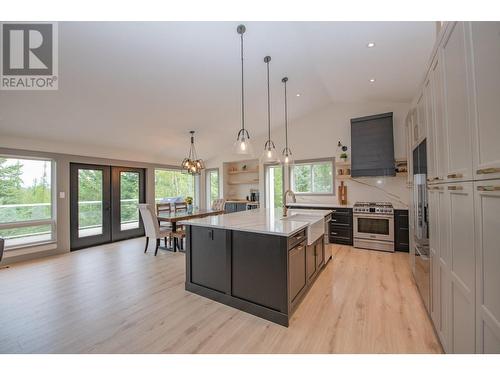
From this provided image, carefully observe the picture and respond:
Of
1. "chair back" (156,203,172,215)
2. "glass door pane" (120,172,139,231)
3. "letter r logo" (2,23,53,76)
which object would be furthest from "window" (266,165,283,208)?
"letter r logo" (2,23,53,76)

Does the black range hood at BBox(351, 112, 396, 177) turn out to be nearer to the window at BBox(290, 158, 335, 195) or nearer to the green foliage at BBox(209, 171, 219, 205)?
the window at BBox(290, 158, 335, 195)

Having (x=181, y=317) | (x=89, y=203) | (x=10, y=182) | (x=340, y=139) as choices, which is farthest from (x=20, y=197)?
(x=340, y=139)

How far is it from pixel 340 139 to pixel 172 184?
507 centimetres

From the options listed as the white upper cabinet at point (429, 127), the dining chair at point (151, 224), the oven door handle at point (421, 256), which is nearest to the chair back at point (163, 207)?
the dining chair at point (151, 224)

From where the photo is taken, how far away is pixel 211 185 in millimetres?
7883

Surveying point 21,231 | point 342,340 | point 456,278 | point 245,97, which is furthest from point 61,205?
point 456,278

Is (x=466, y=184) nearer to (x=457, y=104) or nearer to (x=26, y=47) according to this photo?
(x=457, y=104)

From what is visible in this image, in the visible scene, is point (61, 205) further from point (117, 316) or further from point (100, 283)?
point (117, 316)

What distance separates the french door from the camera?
4.84 meters

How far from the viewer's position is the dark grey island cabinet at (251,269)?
213cm

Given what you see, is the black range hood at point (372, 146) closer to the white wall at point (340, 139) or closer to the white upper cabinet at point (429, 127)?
the white wall at point (340, 139)

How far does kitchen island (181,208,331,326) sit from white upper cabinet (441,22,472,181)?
4.20 ft

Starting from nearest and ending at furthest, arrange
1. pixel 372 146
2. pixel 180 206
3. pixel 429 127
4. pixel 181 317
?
1. pixel 429 127
2. pixel 181 317
3. pixel 372 146
4. pixel 180 206

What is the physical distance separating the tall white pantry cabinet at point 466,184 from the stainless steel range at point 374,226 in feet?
8.97
